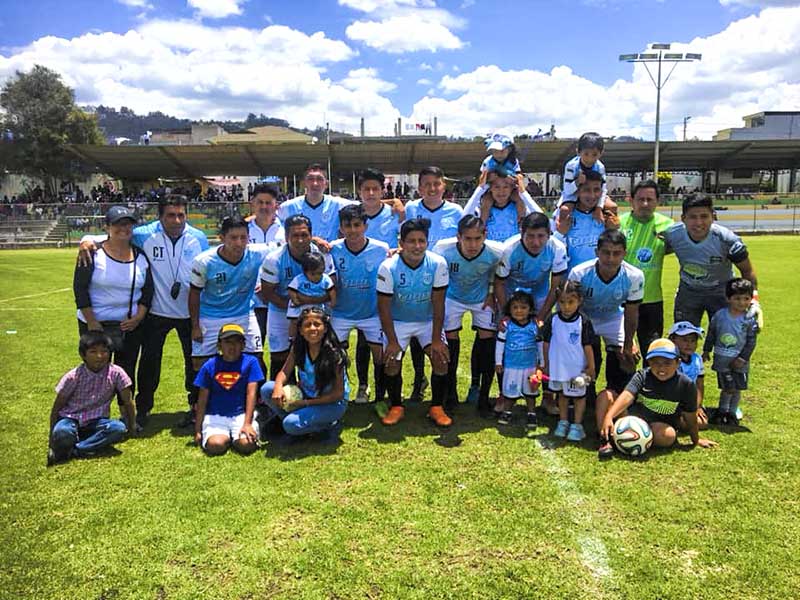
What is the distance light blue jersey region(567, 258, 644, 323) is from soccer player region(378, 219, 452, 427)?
4.18 ft

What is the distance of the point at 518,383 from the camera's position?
524cm

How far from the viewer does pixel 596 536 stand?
338cm

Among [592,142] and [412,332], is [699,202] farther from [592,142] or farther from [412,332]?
[412,332]

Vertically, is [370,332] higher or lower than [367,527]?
higher

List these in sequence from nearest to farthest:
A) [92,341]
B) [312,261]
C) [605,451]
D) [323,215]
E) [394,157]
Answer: [605,451], [92,341], [312,261], [323,215], [394,157]

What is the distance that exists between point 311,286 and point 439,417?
1679 mm

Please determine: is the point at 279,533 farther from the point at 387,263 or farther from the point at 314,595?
the point at 387,263

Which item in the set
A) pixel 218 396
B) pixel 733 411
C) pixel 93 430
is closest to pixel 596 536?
pixel 733 411

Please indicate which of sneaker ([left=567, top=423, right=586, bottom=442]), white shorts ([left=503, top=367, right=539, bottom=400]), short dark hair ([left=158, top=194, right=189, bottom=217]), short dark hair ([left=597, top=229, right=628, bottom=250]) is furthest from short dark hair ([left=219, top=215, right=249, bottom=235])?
sneaker ([left=567, top=423, right=586, bottom=442])

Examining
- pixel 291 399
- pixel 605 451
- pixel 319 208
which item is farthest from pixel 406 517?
pixel 319 208

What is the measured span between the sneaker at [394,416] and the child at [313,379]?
1.73 ft

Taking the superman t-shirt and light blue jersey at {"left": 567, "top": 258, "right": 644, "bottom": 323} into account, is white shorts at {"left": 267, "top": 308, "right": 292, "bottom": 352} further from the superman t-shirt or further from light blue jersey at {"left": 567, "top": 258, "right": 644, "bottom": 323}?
light blue jersey at {"left": 567, "top": 258, "right": 644, "bottom": 323}

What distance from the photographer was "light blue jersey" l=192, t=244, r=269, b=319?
203 inches

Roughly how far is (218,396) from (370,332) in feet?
5.04
